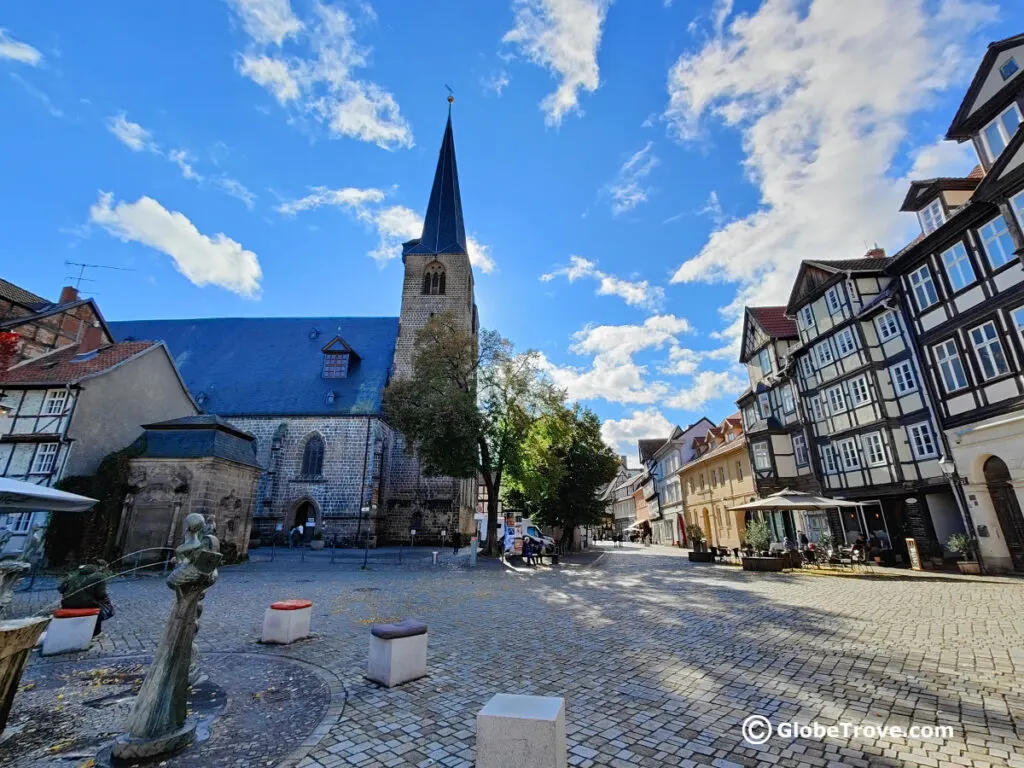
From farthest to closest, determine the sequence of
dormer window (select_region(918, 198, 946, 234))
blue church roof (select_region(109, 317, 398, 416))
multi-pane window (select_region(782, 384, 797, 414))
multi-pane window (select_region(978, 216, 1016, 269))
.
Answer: blue church roof (select_region(109, 317, 398, 416)) → multi-pane window (select_region(782, 384, 797, 414)) → dormer window (select_region(918, 198, 946, 234)) → multi-pane window (select_region(978, 216, 1016, 269))

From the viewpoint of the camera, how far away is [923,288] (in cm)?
1694

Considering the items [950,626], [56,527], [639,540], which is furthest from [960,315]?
[639,540]

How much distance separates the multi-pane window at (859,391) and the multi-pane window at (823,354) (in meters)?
1.65

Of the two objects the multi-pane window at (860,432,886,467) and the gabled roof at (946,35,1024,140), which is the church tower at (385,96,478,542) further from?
the gabled roof at (946,35,1024,140)

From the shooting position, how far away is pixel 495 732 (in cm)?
290

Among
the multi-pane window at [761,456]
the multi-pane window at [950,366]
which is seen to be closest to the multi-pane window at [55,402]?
the multi-pane window at [761,456]

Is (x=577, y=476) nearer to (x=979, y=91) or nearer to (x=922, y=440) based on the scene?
(x=922, y=440)

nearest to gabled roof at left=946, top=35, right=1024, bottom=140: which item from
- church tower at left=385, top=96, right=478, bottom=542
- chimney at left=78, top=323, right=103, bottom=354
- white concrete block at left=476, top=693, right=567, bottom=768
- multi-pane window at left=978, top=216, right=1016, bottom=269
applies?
multi-pane window at left=978, top=216, right=1016, bottom=269

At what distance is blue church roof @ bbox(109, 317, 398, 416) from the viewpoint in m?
31.7

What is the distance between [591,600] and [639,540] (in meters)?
45.8

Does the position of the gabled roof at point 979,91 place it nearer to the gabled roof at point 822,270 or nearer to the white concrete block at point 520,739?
the gabled roof at point 822,270

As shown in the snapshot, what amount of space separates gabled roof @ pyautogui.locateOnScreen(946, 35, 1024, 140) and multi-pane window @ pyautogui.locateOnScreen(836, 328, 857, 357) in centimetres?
778

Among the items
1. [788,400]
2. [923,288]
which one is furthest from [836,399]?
[923,288]

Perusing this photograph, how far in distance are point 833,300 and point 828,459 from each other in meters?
7.51
